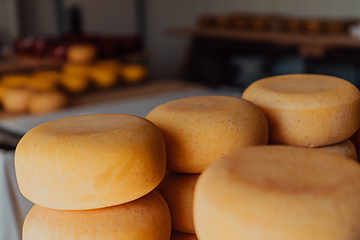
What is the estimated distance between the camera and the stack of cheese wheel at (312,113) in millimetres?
485

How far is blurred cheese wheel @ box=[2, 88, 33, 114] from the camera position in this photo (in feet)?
5.62

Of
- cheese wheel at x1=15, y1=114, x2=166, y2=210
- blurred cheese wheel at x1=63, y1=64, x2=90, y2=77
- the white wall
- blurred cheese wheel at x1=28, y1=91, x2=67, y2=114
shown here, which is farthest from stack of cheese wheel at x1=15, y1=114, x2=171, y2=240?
the white wall

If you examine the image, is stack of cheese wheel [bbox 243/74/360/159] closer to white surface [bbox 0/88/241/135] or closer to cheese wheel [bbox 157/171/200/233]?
cheese wheel [bbox 157/171/200/233]

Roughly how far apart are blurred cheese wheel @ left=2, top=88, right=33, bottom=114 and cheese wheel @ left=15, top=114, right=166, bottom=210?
1.43 m

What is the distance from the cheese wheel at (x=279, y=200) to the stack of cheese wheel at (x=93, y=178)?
0.31 ft

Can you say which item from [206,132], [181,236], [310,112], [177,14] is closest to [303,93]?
[310,112]

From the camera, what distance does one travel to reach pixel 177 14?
5.70 metres

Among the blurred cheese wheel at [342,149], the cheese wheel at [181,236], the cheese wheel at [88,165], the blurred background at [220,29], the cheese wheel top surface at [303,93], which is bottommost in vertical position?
the blurred background at [220,29]

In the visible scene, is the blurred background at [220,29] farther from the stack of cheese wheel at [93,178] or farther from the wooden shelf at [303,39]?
the stack of cheese wheel at [93,178]

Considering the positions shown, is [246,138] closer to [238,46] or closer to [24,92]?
[24,92]

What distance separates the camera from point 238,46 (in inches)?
164

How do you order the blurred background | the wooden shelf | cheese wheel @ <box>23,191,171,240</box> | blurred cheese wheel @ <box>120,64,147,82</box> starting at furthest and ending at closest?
the blurred background, the wooden shelf, blurred cheese wheel @ <box>120,64,147,82</box>, cheese wheel @ <box>23,191,171,240</box>

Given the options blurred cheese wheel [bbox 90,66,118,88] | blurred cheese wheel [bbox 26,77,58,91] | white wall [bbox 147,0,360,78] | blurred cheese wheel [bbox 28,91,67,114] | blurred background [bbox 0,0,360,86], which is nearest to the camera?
blurred cheese wheel [bbox 28,91,67,114]

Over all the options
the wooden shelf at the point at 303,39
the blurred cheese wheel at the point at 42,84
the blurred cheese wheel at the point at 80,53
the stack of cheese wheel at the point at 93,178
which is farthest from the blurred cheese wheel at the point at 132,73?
the stack of cheese wheel at the point at 93,178
